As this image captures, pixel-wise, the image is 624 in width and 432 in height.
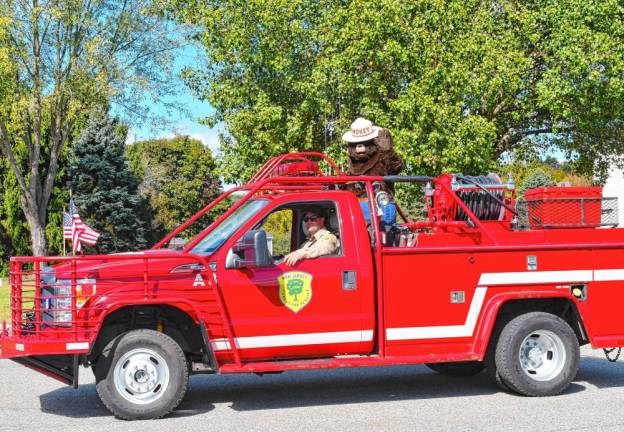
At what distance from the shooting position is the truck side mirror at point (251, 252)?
7.83 meters

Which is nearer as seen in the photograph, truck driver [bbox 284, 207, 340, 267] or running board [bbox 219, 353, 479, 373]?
running board [bbox 219, 353, 479, 373]

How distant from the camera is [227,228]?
8.29 m

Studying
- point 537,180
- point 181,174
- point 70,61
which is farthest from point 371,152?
point 181,174

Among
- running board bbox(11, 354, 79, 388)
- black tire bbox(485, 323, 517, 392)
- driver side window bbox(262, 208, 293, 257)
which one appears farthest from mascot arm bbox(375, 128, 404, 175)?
running board bbox(11, 354, 79, 388)

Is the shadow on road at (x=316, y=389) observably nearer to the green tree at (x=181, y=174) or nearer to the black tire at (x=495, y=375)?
the black tire at (x=495, y=375)

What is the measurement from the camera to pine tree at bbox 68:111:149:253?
44.4 m

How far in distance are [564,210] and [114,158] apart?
38815mm

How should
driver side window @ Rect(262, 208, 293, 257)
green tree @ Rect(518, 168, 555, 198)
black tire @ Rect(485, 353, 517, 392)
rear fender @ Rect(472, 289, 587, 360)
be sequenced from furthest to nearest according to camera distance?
green tree @ Rect(518, 168, 555, 198) < black tire @ Rect(485, 353, 517, 392) < rear fender @ Rect(472, 289, 587, 360) < driver side window @ Rect(262, 208, 293, 257)

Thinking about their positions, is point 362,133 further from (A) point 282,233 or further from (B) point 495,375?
(B) point 495,375

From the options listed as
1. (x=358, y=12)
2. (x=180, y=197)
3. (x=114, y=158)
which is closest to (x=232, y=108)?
(x=358, y=12)

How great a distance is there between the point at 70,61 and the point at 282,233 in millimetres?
22164

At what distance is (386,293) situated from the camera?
8250 millimetres

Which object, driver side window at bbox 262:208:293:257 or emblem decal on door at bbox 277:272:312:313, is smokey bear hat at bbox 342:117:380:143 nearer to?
driver side window at bbox 262:208:293:257

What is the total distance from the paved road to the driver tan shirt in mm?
1435
